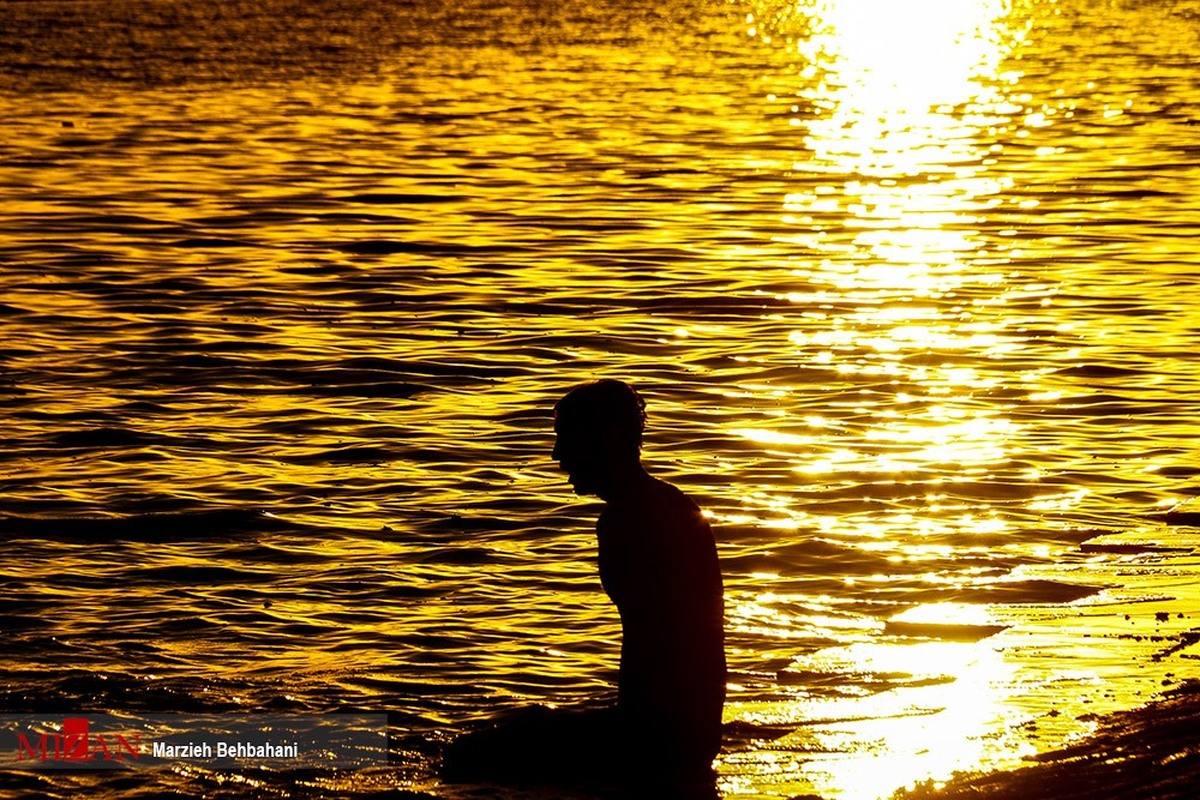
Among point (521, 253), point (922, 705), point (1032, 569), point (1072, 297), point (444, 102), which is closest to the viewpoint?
point (922, 705)

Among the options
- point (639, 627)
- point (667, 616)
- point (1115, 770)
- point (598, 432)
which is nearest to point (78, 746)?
point (639, 627)

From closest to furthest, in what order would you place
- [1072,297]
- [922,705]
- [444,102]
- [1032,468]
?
[922,705]
[1032,468]
[1072,297]
[444,102]

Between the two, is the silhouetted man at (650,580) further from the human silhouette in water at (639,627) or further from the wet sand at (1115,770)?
the wet sand at (1115,770)

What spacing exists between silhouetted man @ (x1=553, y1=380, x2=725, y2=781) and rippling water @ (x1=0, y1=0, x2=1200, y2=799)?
0.89 m

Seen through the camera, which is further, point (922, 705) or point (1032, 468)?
point (1032, 468)

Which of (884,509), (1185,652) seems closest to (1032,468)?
(884,509)

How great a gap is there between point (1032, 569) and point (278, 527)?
482cm

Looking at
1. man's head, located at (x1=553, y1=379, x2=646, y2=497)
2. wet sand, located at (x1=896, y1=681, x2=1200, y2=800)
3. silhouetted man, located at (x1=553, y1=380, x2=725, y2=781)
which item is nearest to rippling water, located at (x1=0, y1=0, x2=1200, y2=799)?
wet sand, located at (x1=896, y1=681, x2=1200, y2=800)

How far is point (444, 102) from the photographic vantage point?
41875mm

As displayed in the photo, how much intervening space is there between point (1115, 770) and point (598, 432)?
2.61m

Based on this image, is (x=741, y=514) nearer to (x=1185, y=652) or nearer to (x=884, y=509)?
(x=884, y=509)

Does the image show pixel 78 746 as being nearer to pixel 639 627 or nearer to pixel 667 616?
pixel 639 627

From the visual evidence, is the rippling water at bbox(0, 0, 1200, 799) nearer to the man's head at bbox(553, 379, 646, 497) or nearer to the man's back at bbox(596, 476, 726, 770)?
the man's back at bbox(596, 476, 726, 770)

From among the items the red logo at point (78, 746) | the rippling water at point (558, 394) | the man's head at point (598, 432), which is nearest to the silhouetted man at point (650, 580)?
the man's head at point (598, 432)
